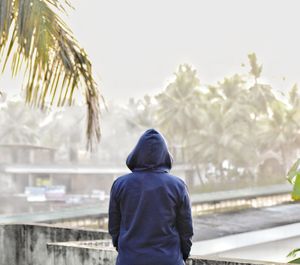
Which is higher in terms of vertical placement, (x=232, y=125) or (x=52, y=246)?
(x=232, y=125)

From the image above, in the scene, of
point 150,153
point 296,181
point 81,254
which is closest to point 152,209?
point 150,153

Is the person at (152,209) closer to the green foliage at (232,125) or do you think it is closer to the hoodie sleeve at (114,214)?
the hoodie sleeve at (114,214)

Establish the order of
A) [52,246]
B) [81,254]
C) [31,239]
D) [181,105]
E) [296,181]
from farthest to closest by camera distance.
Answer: [181,105], [31,239], [52,246], [81,254], [296,181]

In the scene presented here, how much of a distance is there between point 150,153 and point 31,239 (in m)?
4.62

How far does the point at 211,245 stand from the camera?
19000 mm

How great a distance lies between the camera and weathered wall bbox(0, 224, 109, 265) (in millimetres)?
7429

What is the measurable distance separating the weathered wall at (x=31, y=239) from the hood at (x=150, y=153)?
3648mm

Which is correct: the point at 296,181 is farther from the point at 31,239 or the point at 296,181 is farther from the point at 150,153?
the point at 31,239

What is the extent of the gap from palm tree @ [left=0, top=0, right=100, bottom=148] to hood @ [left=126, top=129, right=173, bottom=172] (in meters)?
1.70

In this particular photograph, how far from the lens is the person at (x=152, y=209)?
3.59m

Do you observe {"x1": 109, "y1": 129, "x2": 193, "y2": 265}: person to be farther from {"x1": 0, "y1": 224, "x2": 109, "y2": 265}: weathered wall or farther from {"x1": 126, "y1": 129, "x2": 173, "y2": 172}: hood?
{"x1": 0, "y1": 224, "x2": 109, "y2": 265}: weathered wall

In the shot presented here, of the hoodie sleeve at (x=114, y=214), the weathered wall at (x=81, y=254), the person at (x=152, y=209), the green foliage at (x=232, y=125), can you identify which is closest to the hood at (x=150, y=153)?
the person at (x=152, y=209)

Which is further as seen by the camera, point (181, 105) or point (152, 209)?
point (181, 105)

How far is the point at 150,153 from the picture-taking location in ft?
11.9
